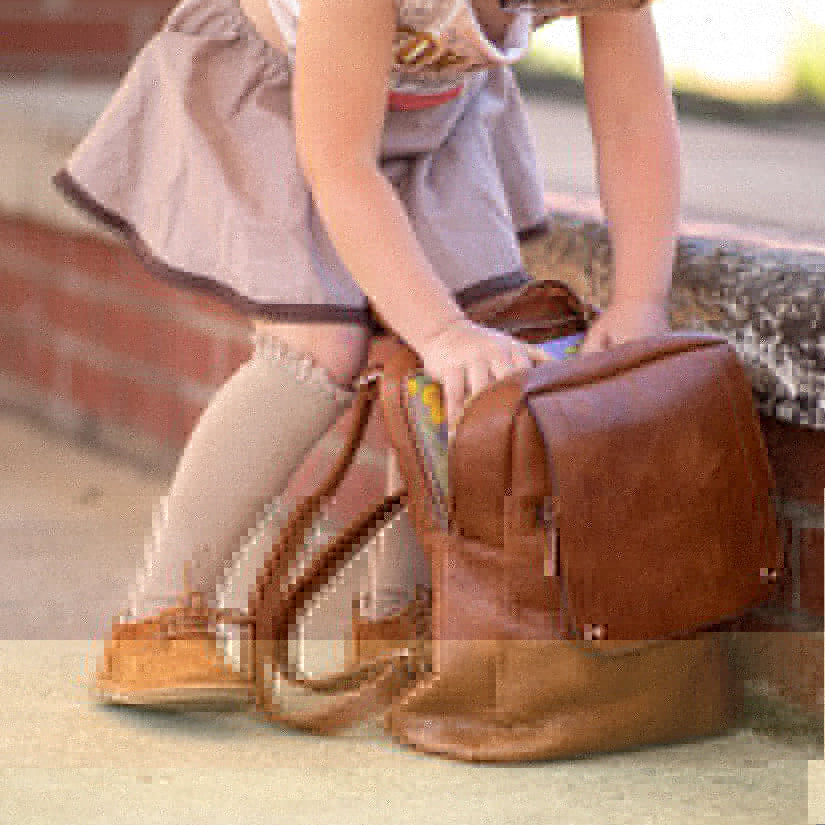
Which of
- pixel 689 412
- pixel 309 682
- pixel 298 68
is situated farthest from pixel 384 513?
pixel 298 68

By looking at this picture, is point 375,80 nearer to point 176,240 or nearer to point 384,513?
point 176,240

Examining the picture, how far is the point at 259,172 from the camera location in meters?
2.17

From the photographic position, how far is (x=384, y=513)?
6.91 ft

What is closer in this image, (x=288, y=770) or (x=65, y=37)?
(x=288, y=770)

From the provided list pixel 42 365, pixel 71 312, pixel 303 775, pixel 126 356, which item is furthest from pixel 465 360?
pixel 42 365

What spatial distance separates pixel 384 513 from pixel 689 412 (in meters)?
0.38

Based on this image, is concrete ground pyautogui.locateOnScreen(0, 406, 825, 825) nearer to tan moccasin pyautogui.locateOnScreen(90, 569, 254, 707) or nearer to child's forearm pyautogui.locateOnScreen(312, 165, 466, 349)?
tan moccasin pyautogui.locateOnScreen(90, 569, 254, 707)

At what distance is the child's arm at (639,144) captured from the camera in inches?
85.0

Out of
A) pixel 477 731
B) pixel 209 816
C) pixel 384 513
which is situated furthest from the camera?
pixel 384 513

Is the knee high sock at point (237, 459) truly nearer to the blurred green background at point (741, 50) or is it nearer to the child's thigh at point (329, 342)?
the child's thigh at point (329, 342)

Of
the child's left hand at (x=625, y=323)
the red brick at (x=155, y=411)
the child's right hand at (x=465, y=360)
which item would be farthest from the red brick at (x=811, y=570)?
the red brick at (x=155, y=411)

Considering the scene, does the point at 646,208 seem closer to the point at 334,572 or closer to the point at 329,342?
the point at 329,342

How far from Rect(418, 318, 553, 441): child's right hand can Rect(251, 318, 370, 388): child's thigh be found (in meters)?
0.16

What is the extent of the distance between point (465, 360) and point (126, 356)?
1.80 meters
